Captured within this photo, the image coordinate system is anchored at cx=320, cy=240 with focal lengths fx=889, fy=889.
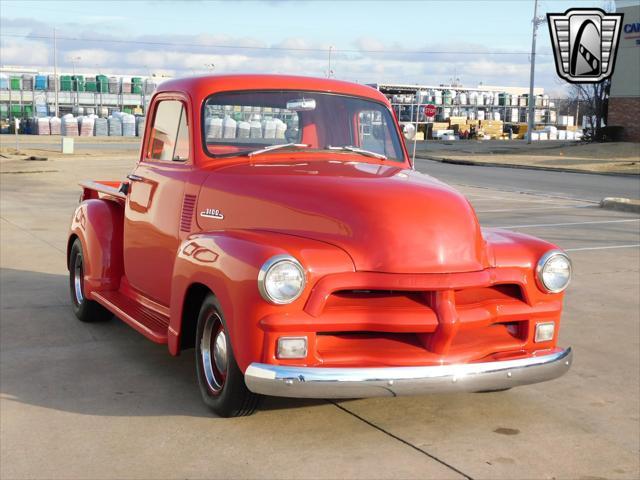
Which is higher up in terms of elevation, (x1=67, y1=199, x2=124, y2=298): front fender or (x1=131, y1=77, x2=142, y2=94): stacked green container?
(x1=131, y1=77, x2=142, y2=94): stacked green container

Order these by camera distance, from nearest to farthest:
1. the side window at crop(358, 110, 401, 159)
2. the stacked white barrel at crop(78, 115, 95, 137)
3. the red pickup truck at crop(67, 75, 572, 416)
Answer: the red pickup truck at crop(67, 75, 572, 416) < the side window at crop(358, 110, 401, 159) < the stacked white barrel at crop(78, 115, 95, 137)

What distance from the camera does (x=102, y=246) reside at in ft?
21.8

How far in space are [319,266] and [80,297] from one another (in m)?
3.48

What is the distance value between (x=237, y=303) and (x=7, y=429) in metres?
1.42

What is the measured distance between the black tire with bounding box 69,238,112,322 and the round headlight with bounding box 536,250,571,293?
3.65 m

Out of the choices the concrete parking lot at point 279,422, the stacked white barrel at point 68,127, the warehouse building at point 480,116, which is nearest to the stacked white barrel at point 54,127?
the stacked white barrel at point 68,127

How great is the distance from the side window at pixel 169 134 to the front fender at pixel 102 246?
67cm

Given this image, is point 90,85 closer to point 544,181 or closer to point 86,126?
point 86,126

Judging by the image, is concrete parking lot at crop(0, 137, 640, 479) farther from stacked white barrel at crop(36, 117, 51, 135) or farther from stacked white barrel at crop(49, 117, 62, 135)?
stacked white barrel at crop(49, 117, 62, 135)

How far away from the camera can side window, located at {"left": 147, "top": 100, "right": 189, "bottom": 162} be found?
5781 millimetres

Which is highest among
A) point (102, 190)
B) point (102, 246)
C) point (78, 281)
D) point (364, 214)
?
point (364, 214)

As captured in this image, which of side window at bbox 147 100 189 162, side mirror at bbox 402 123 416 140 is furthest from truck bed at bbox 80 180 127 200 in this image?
side mirror at bbox 402 123 416 140

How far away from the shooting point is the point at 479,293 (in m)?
4.62

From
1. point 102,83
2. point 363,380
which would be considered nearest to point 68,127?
point 102,83
